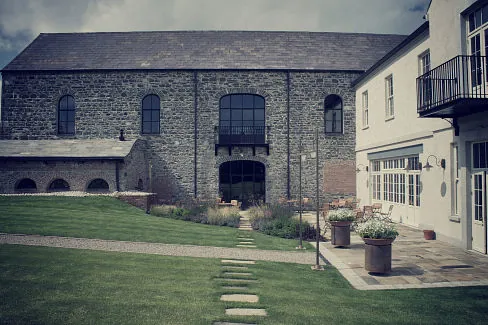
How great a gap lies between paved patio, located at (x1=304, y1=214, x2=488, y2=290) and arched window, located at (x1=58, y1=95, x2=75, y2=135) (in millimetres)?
16125

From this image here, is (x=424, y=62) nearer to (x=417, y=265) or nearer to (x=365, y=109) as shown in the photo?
(x=365, y=109)

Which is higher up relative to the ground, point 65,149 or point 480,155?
point 65,149

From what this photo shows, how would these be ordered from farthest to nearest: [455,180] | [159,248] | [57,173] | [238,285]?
1. [57,173]
2. [455,180]
3. [159,248]
4. [238,285]

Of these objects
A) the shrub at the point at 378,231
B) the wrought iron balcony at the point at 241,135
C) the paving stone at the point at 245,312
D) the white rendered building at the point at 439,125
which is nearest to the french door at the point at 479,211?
the white rendered building at the point at 439,125

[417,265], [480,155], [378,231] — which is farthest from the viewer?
[480,155]

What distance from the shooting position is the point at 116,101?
20.9 metres

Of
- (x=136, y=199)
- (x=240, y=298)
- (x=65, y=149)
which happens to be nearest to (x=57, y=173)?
(x=65, y=149)

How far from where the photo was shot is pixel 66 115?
21.2 meters

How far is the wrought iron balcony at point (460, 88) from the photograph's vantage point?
901cm

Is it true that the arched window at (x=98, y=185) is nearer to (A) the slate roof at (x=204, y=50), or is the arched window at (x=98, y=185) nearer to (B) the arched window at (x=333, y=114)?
(A) the slate roof at (x=204, y=50)

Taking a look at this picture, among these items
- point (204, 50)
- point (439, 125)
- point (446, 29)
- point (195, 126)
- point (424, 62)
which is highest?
point (204, 50)

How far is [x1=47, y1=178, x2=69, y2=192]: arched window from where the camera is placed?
17812 millimetres

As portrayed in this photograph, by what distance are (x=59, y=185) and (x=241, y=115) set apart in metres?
9.85

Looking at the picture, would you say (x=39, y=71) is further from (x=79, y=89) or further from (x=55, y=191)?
(x=55, y=191)
